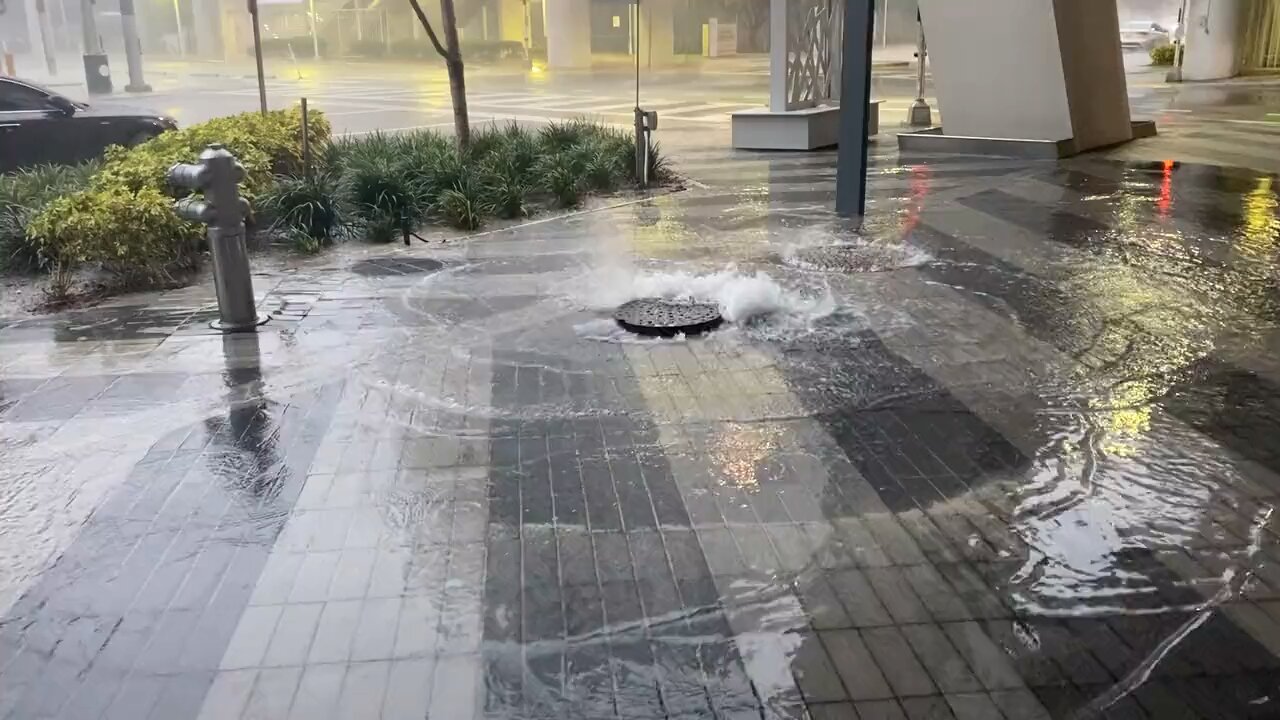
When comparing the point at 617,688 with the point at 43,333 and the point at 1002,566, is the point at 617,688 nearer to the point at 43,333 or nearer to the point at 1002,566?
the point at 1002,566

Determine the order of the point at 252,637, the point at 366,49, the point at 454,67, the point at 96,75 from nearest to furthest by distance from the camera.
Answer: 1. the point at 252,637
2. the point at 454,67
3. the point at 96,75
4. the point at 366,49

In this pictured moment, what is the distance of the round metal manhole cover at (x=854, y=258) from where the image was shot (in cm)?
815

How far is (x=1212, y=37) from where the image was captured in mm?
28672

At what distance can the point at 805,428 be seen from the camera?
5043 mm

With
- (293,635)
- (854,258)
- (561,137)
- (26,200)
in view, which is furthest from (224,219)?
(561,137)

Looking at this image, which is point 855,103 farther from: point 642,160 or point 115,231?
point 115,231

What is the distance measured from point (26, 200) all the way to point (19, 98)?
3.73 metres

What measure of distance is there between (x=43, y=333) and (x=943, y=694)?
6355 millimetres

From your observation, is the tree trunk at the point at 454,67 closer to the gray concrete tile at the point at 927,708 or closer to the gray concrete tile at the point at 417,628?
the gray concrete tile at the point at 417,628

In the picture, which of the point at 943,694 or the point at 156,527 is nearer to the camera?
the point at 943,694

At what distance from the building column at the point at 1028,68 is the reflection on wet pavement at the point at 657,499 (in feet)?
22.0

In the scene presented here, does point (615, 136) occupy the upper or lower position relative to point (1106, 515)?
upper

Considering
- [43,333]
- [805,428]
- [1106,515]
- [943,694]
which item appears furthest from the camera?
[43,333]

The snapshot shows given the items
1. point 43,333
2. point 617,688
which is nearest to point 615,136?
point 43,333
